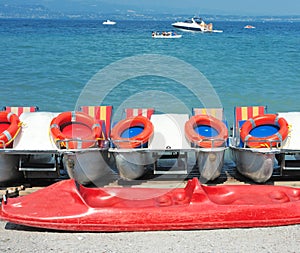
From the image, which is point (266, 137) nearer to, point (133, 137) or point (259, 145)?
point (259, 145)

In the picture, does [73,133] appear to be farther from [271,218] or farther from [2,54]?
[2,54]

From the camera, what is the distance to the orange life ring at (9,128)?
6.62 m

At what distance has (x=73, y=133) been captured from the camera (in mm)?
6969

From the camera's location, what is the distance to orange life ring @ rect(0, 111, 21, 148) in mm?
6625

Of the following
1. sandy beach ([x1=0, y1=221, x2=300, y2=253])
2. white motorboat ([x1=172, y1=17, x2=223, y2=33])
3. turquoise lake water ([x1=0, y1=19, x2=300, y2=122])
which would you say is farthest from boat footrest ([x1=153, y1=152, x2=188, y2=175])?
white motorboat ([x1=172, y1=17, x2=223, y2=33])

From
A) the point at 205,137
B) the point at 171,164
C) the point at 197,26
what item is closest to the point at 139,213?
the point at 205,137

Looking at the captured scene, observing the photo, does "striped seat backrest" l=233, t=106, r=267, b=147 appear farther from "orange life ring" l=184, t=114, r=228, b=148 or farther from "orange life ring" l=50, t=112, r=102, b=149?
"orange life ring" l=50, t=112, r=102, b=149

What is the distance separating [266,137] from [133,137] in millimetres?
1743

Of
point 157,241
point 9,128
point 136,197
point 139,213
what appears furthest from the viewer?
point 9,128

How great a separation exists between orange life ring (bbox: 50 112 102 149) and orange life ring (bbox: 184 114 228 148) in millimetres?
1229

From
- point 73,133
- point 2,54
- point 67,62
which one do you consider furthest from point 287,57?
point 73,133

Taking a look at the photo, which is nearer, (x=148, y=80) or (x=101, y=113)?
(x=101, y=113)

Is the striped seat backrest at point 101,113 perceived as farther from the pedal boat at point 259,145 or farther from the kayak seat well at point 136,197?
the pedal boat at point 259,145

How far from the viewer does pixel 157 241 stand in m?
5.10
